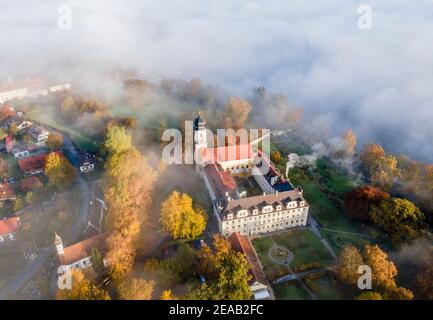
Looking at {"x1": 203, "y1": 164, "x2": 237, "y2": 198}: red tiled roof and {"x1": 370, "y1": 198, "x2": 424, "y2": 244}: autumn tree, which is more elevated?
{"x1": 203, "y1": 164, "x2": 237, "y2": 198}: red tiled roof

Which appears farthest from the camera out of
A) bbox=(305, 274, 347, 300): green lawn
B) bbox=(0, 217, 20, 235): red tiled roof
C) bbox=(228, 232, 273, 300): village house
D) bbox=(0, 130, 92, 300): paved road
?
bbox=(0, 217, 20, 235): red tiled roof

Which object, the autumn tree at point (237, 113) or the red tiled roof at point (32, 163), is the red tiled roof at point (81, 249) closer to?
the red tiled roof at point (32, 163)

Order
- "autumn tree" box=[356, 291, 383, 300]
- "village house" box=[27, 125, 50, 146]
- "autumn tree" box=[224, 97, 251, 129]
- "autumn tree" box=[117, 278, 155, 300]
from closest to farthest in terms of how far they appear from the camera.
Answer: "autumn tree" box=[117, 278, 155, 300] < "autumn tree" box=[356, 291, 383, 300] < "village house" box=[27, 125, 50, 146] < "autumn tree" box=[224, 97, 251, 129]

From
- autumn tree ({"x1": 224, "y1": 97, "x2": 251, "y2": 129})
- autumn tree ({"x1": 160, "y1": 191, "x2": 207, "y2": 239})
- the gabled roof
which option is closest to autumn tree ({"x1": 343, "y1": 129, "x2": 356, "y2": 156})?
autumn tree ({"x1": 224, "y1": 97, "x2": 251, "y2": 129})

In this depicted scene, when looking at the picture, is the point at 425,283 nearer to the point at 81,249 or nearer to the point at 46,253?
the point at 81,249

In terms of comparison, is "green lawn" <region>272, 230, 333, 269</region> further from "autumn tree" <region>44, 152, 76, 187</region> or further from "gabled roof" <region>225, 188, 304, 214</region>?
"autumn tree" <region>44, 152, 76, 187</region>

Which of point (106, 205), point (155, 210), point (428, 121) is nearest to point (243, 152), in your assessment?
point (155, 210)

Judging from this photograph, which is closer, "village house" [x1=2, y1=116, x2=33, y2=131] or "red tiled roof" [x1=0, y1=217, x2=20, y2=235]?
"red tiled roof" [x1=0, y1=217, x2=20, y2=235]
